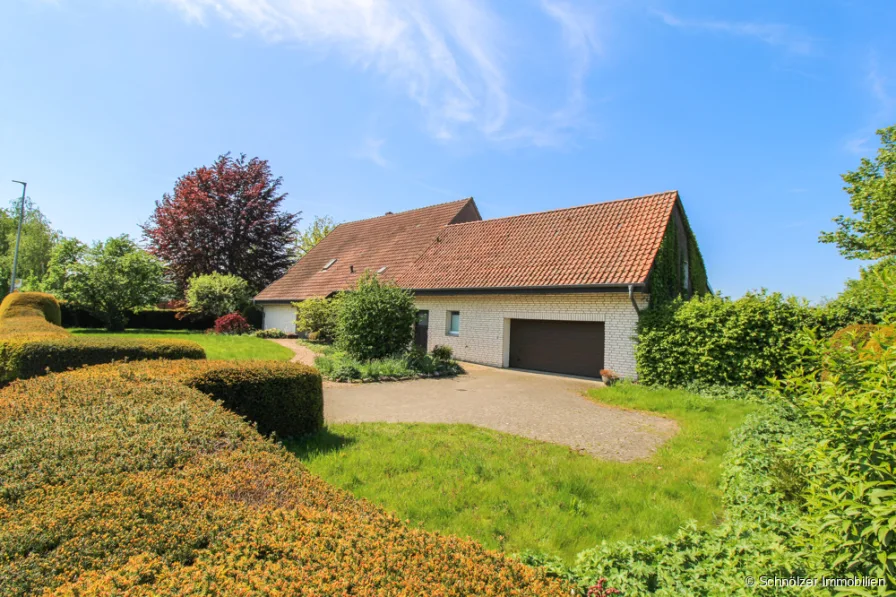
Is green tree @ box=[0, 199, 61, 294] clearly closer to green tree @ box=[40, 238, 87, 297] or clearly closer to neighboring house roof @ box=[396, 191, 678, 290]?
green tree @ box=[40, 238, 87, 297]

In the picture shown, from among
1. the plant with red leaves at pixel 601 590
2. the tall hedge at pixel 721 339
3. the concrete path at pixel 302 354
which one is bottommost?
the concrete path at pixel 302 354

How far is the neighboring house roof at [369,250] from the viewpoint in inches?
913

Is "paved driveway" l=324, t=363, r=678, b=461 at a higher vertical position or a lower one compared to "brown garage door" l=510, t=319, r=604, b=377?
lower

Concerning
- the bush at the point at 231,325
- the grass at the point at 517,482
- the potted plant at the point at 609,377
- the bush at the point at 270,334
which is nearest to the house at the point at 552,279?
the potted plant at the point at 609,377

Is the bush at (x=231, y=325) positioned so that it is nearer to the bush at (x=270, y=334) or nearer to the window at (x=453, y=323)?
the bush at (x=270, y=334)

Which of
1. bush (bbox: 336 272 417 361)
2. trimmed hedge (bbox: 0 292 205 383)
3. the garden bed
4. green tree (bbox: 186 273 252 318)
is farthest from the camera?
green tree (bbox: 186 273 252 318)

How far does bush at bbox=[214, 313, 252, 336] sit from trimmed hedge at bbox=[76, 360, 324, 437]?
21036 mm

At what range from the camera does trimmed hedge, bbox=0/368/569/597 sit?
5.97 ft

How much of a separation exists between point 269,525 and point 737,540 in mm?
2937

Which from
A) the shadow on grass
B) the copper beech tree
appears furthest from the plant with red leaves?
the copper beech tree

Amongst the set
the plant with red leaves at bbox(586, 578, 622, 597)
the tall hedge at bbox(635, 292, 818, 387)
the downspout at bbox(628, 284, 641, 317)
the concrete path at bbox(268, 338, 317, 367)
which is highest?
the downspout at bbox(628, 284, 641, 317)

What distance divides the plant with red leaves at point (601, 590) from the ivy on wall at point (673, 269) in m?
12.3

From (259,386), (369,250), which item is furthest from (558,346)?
(369,250)

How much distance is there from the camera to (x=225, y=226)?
33.3 metres
